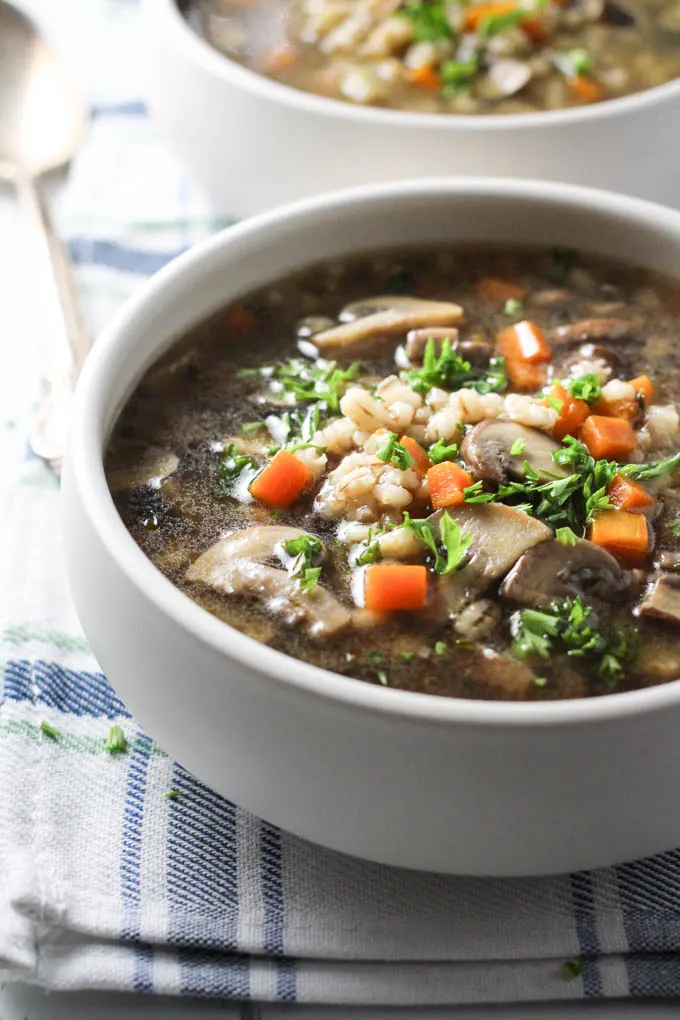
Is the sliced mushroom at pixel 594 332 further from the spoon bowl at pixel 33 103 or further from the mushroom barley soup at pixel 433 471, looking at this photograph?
the spoon bowl at pixel 33 103

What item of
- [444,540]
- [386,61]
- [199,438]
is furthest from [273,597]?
[386,61]

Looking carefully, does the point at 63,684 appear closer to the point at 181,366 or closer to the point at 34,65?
the point at 181,366

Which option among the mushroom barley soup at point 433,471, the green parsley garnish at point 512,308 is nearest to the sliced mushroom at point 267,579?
the mushroom barley soup at point 433,471

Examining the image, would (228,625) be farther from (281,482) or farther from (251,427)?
(251,427)

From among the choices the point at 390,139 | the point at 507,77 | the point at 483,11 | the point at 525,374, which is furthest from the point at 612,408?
the point at 483,11

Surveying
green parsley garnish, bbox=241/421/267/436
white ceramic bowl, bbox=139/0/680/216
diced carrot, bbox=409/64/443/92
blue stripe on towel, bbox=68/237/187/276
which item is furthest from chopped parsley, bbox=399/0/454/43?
green parsley garnish, bbox=241/421/267/436

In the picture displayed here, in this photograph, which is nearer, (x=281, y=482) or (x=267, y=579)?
(x=267, y=579)

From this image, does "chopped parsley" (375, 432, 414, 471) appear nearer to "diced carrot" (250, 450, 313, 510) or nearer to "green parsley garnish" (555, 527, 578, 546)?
"diced carrot" (250, 450, 313, 510)
